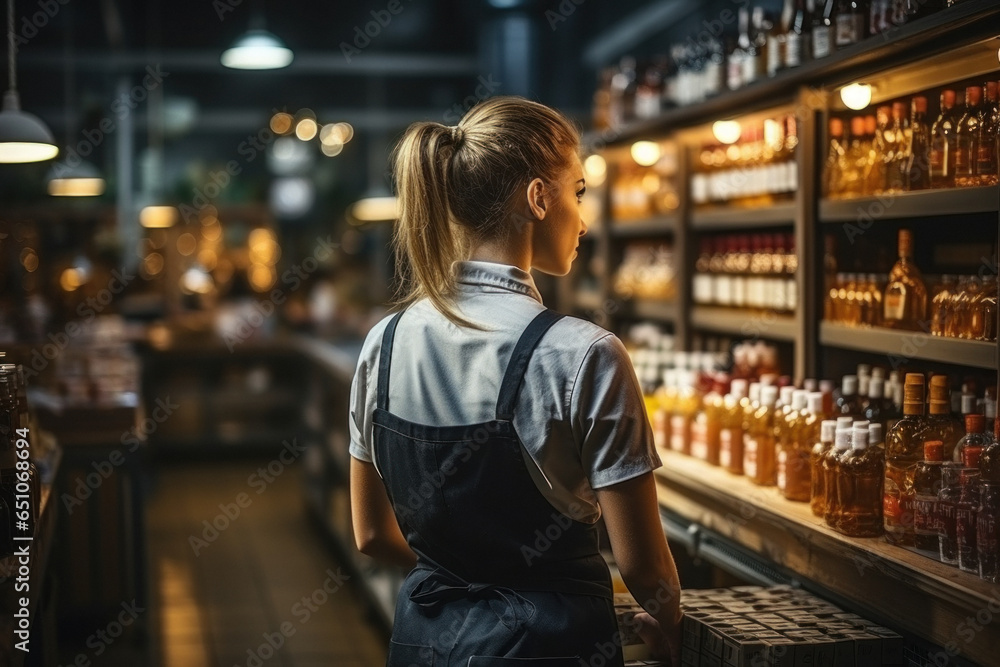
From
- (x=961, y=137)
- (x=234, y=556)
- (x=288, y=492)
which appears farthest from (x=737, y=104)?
(x=288, y=492)

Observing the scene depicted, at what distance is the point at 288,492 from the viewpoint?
27.7 feet

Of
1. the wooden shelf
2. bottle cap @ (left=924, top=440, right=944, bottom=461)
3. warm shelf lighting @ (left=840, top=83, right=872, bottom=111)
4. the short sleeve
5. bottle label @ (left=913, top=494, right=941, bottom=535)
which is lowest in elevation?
the wooden shelf

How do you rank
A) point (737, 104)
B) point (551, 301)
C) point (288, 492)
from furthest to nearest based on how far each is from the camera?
point (288, 492) < point (551, 301) < point (737, 104)

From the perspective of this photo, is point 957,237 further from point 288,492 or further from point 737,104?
point 288,492

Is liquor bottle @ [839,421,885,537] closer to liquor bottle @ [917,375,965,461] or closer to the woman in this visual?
liquor bottle @ [917,375,965,461]

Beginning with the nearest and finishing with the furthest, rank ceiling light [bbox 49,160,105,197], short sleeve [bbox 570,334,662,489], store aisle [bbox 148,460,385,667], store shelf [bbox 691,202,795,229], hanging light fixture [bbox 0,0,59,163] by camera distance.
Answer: short sleeve [bbox 570,334,662,489], store shelf [bbox 691,202,795,229], hanging light fixture [bbox 0,0,59,163], store aisle [bbox 148,460,385,667], ceiling light [bbox 49,160,105,197]

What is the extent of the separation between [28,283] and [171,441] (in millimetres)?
3668

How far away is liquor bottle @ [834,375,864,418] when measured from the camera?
3090mm

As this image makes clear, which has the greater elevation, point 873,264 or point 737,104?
point 737,104

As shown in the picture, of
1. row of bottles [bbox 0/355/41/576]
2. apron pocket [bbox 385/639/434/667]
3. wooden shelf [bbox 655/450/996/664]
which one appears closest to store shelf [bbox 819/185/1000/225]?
wooden shelf [bbox 655/450/996/664]

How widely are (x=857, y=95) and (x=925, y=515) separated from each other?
135cm

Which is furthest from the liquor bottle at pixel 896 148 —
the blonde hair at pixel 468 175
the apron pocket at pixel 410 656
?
the apron pocket at pixel 410 656

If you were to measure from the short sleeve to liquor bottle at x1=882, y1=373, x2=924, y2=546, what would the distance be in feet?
3.46

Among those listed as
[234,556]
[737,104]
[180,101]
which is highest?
[180,101]
